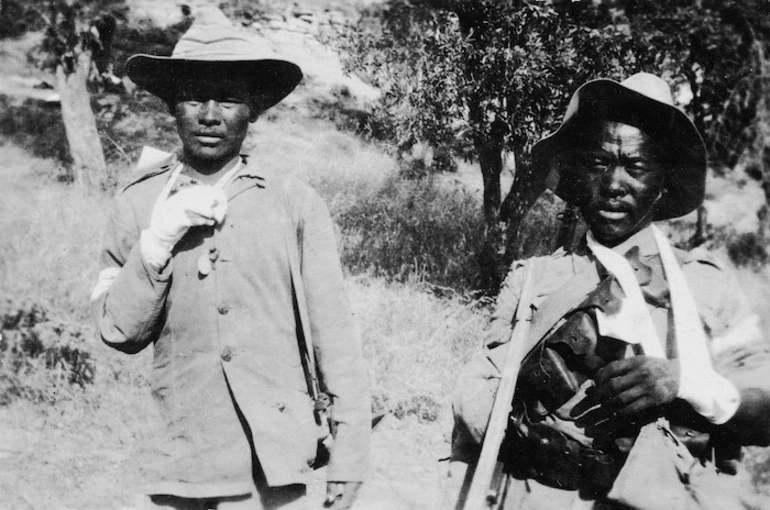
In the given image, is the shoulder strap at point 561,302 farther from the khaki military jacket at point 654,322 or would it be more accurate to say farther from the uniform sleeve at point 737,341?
the uniform sleeve at point 737,341

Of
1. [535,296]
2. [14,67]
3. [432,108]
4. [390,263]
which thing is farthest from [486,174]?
[14,67]

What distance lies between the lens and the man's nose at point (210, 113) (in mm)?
2115

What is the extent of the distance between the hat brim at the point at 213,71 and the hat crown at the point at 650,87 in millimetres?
1205

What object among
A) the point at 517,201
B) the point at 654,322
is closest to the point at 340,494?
the point at 654,322

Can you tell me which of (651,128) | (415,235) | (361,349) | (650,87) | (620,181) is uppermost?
(650,87)

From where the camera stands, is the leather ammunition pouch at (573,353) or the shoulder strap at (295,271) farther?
the shoulder strap at (295,271)

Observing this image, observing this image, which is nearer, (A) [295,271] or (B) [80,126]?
(A) [295,271]

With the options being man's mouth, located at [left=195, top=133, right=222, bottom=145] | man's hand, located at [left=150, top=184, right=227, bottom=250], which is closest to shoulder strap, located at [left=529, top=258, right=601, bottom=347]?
man's hand, located at [left=150, top=184, right=227, bottom=250]

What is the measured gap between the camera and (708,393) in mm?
1717

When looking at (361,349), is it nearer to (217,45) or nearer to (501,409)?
(501,409)

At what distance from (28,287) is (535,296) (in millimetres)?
5383

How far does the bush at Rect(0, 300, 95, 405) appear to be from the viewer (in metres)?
4.95

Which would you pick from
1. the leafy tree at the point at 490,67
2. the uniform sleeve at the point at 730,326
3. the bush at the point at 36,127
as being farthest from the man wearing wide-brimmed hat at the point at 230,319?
the bush at the point at 36,127

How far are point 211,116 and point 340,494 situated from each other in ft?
4.31
